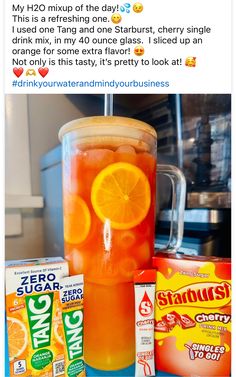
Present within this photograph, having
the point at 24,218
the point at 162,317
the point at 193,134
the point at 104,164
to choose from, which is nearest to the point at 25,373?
the point at 162,317

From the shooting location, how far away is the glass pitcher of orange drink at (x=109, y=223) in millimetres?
407

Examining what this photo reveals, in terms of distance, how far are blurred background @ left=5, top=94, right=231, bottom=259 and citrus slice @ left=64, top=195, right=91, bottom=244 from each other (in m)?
0.22

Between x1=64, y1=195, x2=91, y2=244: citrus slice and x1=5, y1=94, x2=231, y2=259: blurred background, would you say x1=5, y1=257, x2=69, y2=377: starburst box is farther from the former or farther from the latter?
x1=5, y1=94, x2=231, y2=259: blurred background

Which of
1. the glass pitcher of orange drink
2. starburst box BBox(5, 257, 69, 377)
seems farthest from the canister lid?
starburst box BBox(5, 257, 69, 377)

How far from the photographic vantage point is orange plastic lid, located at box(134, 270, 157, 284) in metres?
0.40

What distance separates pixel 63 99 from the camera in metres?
0.73

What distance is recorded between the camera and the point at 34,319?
384mm

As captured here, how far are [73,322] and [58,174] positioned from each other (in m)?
0.39

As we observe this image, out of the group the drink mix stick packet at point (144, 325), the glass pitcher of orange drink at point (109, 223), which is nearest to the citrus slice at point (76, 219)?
the glass pitcher of orange drink at point (109, 223)
